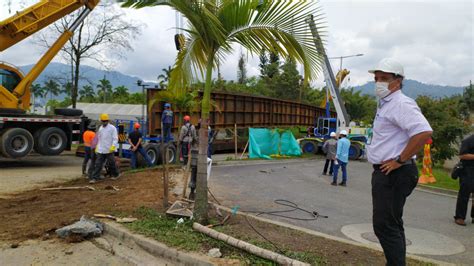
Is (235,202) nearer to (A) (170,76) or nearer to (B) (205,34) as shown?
(A) (170,76)

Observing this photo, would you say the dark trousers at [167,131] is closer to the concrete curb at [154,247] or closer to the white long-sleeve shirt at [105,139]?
the white long-sleeve shirt at [105,139]

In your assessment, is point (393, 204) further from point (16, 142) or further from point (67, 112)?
point (67, 112)

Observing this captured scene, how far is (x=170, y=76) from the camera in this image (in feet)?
21.1

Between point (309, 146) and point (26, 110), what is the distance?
48.0ft

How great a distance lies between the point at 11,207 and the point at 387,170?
6.77m

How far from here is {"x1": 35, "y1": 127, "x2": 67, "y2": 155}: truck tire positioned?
1406 centimetres

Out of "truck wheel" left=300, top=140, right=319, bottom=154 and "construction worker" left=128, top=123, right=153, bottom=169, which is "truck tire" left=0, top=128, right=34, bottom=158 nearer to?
"construction worker" left=128, top=123, right=153, bottom=169

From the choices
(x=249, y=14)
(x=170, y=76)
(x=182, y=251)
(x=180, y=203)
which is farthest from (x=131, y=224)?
(x=249, y=14)

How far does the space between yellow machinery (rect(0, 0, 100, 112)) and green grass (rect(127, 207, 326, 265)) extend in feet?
34.6

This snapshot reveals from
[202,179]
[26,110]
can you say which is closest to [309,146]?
[26,110]

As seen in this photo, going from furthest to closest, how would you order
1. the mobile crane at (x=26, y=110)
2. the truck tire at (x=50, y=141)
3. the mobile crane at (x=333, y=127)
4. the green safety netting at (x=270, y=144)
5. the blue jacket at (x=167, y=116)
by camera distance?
the mobile crane at (x=333, y=127) < the green safety netting at (x=270, y=144) < the blue jacket at (x=167, y=116) < the truck tire at (x=50, y=141) < the mobile crane at (x=26, y=110)

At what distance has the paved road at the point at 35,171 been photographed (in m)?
10.1

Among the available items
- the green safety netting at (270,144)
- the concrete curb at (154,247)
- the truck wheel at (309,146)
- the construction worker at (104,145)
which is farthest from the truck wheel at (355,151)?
the concrete curb at (154,247)

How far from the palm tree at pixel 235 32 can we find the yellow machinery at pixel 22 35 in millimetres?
10933
